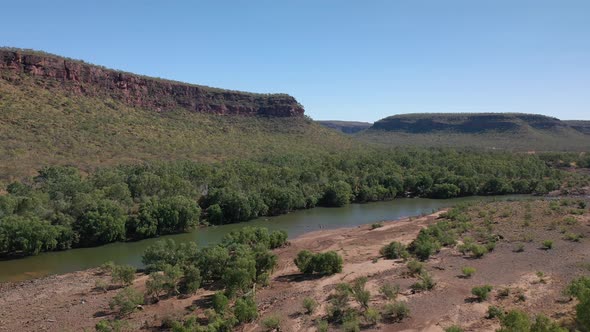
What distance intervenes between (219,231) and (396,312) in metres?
26.0

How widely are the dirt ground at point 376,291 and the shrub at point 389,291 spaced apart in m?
0.41

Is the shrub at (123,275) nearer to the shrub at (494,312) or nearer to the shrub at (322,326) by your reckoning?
the shrub at (322,326)

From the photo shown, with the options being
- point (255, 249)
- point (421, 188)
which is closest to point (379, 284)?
point (255, 249)

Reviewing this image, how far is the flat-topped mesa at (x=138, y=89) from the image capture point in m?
74.7

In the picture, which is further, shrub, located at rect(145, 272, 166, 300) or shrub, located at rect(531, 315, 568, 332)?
shrub, located at rect(145, 272, 166, 300)

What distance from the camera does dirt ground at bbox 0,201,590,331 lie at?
22.0 metres

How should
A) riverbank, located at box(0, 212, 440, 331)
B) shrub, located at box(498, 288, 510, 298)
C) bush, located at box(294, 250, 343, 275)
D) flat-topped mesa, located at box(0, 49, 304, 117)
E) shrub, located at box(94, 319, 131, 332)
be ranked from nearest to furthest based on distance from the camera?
shrub, located at box(94, 319, 131, 332) → riverbank, located at box(0, 212, 440, 331) → shrub, located at box(498, 288, 510, 298) → bush, located at box(294, 250, 343, 275) → flat-topped mesa, located at box(0, 49, 304, 117)

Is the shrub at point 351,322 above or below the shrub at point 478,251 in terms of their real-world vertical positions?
below

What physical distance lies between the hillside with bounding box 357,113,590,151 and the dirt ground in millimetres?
111306

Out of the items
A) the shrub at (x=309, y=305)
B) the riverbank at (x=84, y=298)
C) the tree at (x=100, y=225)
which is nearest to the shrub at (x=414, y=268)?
the riverbank at (x=84, y=298)

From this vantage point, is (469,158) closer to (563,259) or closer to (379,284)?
(563,259)

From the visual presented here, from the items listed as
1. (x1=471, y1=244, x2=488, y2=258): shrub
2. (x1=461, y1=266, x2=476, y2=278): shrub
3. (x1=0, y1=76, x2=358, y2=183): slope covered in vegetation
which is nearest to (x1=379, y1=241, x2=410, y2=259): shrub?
(x1=471, y1=244, x2=488, y2=258): shrub

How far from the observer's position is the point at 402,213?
5694cm

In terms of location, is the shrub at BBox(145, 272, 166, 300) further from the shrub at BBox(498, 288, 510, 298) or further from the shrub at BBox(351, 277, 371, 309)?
the shrub at BBox(498, 288, 510, 298)
